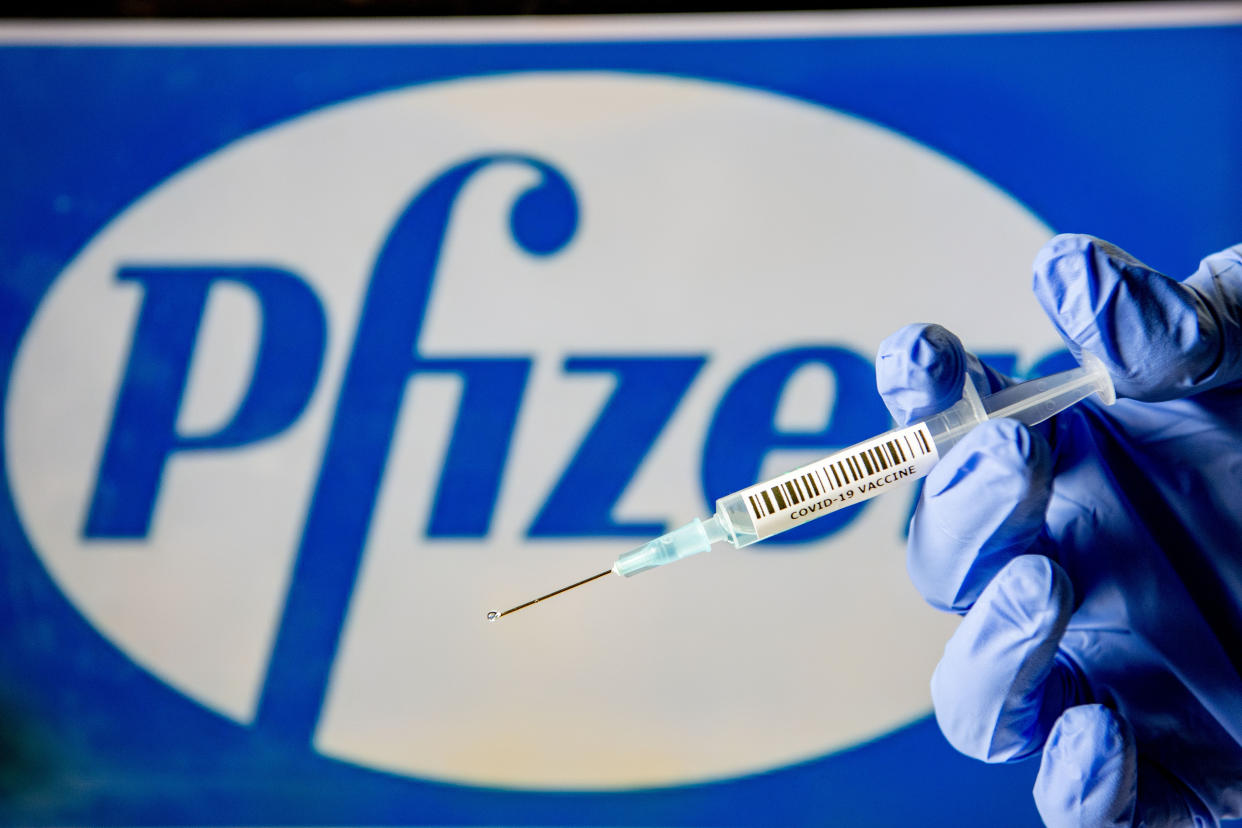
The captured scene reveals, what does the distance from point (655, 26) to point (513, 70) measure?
Answer: 0.25m

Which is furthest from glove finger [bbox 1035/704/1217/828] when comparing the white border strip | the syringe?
the white border strip

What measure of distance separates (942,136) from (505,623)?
107 centimetres

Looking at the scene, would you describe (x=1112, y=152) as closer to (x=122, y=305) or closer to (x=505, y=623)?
(x=505, y=623)

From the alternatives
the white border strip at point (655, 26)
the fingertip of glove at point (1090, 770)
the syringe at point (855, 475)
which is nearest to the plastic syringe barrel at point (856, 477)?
the syringe at point (855, 475)

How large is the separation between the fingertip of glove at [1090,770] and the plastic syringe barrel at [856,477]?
245mm

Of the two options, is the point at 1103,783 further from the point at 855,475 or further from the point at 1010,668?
the point at 855,475

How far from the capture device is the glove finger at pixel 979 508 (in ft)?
2.25

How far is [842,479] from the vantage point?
0.80 m

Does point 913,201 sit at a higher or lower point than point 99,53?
lower

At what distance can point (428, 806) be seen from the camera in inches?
59.1

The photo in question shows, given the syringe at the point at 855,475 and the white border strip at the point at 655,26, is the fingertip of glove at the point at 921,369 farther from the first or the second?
the white border strip at the point at 655,26

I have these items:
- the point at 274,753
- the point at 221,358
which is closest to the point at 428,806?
the point at 274,753

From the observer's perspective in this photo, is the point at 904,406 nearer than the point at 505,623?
Yes

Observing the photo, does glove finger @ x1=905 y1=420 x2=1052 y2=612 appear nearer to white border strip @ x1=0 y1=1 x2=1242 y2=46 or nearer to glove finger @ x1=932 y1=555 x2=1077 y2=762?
glove finger @ x1=932 y1=555 x2=1077 y2=762
